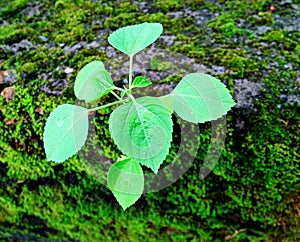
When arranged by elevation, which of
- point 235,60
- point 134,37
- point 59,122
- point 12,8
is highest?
point 134,37

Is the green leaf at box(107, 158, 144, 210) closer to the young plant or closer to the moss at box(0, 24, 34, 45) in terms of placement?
the young plant

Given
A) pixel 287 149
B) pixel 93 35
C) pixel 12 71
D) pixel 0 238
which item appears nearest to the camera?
pixel 287 149

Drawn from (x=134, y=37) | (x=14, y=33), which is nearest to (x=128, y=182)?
(x=134, y=37)

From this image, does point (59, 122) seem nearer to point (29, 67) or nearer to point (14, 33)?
point (29, 67)

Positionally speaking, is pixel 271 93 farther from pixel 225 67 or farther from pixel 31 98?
pixel 31 98

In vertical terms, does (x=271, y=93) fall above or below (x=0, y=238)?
above

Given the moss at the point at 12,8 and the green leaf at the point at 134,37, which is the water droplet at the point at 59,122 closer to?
the green leaf at the point at 134,37

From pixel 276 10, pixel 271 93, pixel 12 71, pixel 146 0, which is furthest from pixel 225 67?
pixel 12 71

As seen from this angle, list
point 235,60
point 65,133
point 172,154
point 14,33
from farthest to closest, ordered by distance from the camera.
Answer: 1. point 14,33
2. point 235,60
3. point 172,154
4. point 65,133
